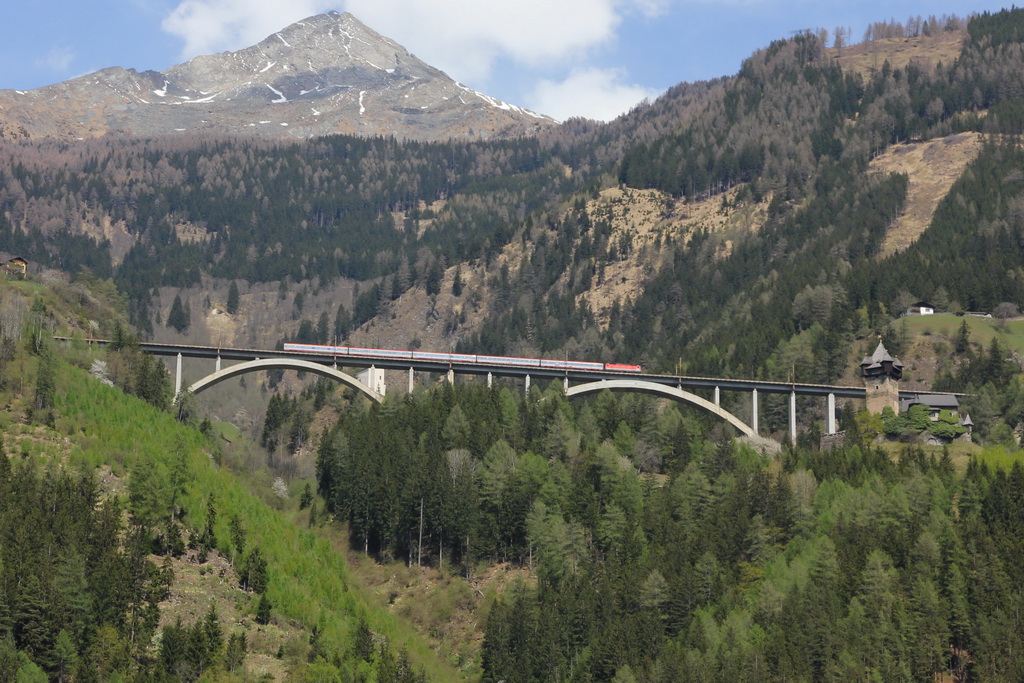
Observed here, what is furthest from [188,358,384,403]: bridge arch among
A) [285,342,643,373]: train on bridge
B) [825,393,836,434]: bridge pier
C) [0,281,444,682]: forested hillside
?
[825,393,836,434]: bridge pier

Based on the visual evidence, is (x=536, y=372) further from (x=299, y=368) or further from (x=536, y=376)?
(x=299, y=368)

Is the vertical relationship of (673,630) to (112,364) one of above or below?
below

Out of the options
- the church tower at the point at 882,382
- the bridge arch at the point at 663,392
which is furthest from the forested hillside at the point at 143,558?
the church tower at the point at 882,382

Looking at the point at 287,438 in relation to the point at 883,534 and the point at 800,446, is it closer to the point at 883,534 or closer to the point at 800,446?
the point at 800,446

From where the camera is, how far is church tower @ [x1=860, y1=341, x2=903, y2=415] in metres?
150

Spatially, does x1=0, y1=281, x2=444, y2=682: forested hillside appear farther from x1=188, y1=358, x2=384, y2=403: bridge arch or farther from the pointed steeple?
the pointed steeple

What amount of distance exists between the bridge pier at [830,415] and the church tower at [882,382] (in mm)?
4528

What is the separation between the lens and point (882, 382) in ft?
496

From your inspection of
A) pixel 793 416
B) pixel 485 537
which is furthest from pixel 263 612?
pixel 793 416

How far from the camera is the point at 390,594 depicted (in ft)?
372

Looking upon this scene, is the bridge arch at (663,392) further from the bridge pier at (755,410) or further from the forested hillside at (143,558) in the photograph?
the forested hillside at (143,558)

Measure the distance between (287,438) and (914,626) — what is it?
7521 cm

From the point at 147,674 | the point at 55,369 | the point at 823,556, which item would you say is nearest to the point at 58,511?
the point at 147,674

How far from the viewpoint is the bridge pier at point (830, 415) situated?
154 metres
